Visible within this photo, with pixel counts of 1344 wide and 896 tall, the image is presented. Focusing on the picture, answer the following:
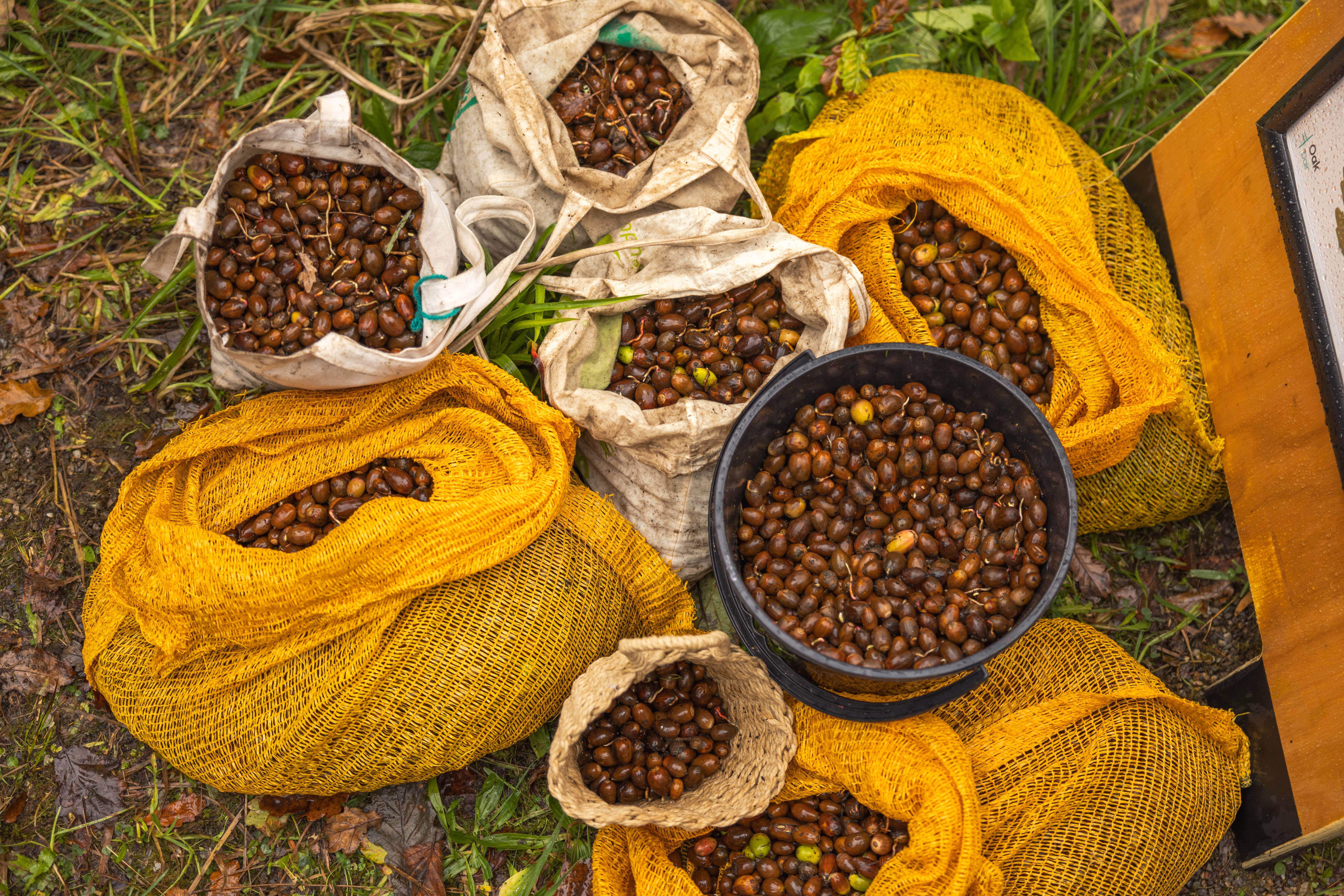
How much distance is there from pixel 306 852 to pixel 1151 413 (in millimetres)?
2914

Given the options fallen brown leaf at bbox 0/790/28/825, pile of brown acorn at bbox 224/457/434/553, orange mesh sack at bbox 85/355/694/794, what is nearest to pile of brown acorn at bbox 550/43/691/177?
orange mesh sack at bbox 85/355/694/794

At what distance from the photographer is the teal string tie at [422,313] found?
2.33 metres

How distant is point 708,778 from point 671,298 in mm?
1402

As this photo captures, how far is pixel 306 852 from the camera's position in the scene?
2.63 meters

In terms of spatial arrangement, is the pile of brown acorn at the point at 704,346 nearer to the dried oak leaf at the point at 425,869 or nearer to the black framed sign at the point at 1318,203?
the black framed sign at the point at 1318,203

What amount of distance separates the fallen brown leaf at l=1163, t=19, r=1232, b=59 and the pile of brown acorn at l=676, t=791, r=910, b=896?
10.2 feet

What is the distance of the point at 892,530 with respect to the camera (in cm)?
229

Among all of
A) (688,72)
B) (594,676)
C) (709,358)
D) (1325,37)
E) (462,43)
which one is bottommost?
(594,676)

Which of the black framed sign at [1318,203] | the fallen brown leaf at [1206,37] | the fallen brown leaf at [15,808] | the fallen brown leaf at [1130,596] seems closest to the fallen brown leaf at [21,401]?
the fallen brown leaf at [15,808]

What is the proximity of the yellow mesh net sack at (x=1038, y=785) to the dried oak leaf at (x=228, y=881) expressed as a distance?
3.63 feet

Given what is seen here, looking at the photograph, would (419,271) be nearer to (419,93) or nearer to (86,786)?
(419,93)

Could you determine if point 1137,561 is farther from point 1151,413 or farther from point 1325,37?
point 1325,37

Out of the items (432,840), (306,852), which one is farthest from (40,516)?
(432,840)

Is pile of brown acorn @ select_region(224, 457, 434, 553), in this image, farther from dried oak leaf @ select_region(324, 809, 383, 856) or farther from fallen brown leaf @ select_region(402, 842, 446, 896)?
fallen brown leaf @ select_region(402, 842, 446, 896)
